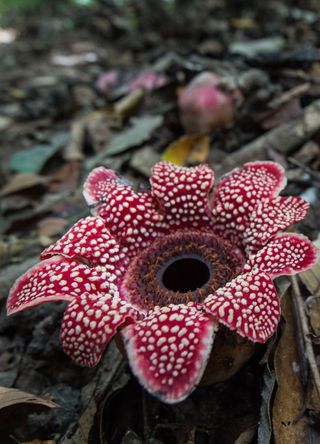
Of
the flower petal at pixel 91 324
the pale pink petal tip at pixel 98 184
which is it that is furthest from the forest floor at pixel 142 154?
the pale pink petal tip at pixel 98 184

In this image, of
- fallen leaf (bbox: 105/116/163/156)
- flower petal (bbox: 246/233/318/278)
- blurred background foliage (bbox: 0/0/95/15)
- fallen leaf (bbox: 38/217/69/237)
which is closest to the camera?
flower petal (bbox: 246/233/318/278)

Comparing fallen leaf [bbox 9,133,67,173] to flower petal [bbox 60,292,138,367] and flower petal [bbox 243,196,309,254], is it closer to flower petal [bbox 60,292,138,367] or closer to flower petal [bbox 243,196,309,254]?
flower petal [bbox 243,196,309,254]

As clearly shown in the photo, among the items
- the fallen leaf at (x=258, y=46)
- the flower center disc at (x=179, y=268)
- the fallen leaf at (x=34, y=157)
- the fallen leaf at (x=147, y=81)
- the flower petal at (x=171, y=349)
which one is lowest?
the fallen leaf at (x=34, y=157)

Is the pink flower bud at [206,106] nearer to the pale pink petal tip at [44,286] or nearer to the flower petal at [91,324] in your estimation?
the pale pink petal tip at [44,286]

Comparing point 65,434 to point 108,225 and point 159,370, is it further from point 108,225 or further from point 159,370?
point 108,225

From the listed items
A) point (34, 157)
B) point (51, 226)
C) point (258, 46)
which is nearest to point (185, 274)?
point (51, 226)

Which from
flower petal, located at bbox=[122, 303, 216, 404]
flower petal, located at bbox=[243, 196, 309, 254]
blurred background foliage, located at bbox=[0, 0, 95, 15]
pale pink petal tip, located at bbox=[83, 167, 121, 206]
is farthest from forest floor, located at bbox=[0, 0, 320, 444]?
blurred background foliage, located at bbox=[0, 0, 95, 15]

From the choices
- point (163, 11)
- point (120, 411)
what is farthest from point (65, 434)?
point (163, 11)
